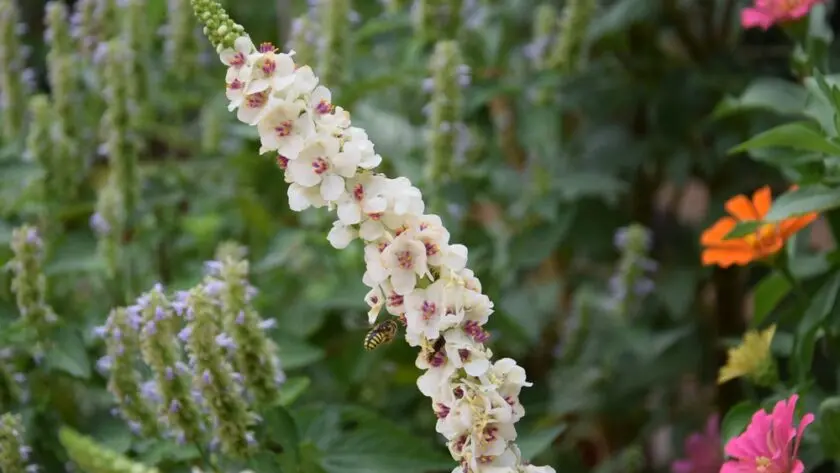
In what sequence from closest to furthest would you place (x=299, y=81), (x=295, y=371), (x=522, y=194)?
(x=299, y=81) → (x=295, y=371) → (x=522, y=194)

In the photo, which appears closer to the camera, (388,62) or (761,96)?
(761,96)

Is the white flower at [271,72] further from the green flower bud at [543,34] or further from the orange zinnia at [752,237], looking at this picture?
the green flower bud at [543,34]

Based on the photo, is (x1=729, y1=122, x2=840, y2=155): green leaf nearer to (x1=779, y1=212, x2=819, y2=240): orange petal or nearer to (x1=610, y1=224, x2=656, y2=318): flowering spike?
(x1=779, y1=212, x2=819, y2=240): orange petal

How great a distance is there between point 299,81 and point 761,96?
45 cm

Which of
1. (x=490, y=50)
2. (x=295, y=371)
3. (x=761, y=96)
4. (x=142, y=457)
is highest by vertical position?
(x=490, y=50)

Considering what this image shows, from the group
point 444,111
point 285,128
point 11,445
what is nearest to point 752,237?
point 444,111

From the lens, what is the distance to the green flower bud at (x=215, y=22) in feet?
1.50

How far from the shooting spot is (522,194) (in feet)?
3.39

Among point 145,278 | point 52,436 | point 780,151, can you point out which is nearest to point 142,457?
point 52,436

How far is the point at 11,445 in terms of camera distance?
600 mm

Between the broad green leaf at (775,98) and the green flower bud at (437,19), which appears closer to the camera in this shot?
the broad green leaf at (775,98)

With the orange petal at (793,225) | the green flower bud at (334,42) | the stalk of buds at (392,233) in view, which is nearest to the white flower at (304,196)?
the stalk of buds at (392,233)

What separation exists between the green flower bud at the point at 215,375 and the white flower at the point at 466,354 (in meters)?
0.17

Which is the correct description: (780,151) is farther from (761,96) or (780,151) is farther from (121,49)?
(121,49)
